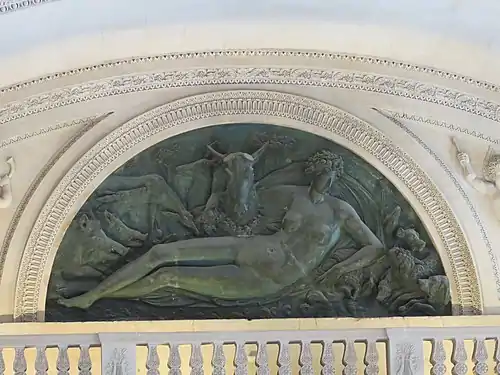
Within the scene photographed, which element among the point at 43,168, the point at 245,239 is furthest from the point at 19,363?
the point at 245,239

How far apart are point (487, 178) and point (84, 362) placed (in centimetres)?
335

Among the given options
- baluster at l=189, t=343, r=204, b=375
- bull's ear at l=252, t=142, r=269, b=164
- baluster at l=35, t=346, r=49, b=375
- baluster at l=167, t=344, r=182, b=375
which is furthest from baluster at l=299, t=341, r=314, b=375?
baluster at l=35, t=346, r=49, b=375

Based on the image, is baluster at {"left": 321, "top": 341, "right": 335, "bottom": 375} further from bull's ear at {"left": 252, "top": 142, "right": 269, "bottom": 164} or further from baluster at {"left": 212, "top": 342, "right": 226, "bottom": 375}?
bull's ear at {"left": 252, "top": 142, "right": 269, "bottom": 164}

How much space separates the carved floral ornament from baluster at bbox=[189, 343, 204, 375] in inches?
48.6

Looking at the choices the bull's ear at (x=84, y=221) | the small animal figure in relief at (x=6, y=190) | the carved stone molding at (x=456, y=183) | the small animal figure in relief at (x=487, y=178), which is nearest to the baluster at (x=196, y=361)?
the bull's ear at (x=84, y=221)

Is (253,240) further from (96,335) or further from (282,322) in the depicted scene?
(96,335)

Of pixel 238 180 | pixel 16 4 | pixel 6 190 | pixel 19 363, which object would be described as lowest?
pixel 19 363

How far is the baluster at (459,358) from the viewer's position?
5.75m

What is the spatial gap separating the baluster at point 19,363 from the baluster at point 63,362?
23 centimetres

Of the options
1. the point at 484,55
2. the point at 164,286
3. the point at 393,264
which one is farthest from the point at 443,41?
the point at 164,286

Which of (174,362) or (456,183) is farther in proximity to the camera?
(456,183)

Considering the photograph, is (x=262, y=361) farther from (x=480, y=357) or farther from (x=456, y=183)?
(x=456, y=183)

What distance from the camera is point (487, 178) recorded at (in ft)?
20.6

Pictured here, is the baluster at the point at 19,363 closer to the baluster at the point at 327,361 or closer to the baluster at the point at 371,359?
the baluster at the point at 327,361
